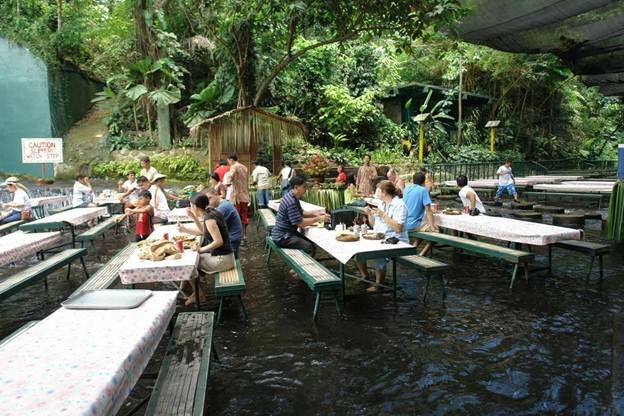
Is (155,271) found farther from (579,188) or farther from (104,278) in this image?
(579,188)

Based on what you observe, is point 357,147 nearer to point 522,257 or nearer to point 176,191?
point 176,191

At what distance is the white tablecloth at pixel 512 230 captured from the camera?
21.2 feet

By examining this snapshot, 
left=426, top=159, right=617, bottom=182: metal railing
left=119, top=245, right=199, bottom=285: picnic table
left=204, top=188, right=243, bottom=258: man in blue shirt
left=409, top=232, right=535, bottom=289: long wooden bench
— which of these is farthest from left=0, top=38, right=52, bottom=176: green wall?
left=409, top=232, right=535, bottom=289: long wooden bench

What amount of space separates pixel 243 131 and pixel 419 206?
356 inches

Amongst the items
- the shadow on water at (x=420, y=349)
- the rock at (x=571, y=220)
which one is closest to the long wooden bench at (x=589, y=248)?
the shadow on water at (x=420, y=349)

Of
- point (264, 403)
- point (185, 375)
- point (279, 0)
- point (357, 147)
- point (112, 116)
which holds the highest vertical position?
point (279, 0)

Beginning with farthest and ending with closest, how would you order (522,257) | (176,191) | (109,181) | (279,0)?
1. (109,181)
2. (176,191)
3. (279,0)
4. (522,257)

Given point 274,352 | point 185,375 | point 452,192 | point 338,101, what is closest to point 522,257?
point 274,352

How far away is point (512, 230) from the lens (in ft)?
22.2

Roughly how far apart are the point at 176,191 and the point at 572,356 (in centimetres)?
1473

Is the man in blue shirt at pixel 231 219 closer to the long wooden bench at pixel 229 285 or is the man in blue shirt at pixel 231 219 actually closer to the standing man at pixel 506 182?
the long wooden bench at pixel 229 285

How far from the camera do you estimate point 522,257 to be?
6172mm

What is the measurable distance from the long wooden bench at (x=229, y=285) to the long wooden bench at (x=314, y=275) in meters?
0.75

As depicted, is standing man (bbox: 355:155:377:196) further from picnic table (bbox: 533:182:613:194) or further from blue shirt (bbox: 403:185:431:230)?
picnic table (bbox: 533:182:613:194)
